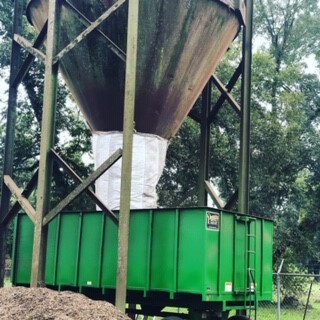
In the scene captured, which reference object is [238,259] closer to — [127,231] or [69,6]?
[127,231]

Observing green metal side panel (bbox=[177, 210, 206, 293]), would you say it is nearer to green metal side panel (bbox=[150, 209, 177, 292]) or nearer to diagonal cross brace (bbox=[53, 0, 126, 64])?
green metal side panel (bbox=[150, 209, 177, 292])

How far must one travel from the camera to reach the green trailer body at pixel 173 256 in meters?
8.07

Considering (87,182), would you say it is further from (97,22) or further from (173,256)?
(97,22)

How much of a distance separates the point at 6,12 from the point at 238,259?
14.3 metres

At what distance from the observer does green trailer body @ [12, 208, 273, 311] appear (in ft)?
26.5

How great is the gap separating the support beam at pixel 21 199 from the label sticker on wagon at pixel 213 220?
3.18m

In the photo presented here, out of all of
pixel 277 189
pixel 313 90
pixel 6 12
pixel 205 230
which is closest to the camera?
pixel 205 230

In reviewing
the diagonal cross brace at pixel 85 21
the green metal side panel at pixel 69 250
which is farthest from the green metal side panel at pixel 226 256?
the diagonal cross brace at pixel 85 21

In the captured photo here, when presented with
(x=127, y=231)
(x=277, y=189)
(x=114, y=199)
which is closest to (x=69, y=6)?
(x=114, y=199)

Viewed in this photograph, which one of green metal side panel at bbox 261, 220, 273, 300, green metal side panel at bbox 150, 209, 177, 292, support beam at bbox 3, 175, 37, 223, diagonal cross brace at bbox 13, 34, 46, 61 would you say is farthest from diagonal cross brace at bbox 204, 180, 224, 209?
diagonal cross brace at bbox 13, 34, 46, 61

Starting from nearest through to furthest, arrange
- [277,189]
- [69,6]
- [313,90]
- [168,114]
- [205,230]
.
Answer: [205,230]
[69,6]
[168,114]
[277,189]
[313,90]

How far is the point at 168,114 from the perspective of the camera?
34.7ft

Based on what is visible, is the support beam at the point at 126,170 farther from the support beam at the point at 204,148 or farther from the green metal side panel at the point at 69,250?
the support beam at the point at 204,148

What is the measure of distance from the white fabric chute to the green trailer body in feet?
2.60
